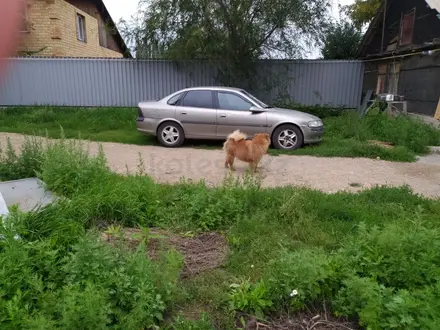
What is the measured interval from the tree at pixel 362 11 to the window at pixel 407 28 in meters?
5.43

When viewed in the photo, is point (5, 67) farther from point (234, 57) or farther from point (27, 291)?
point (234, 57)

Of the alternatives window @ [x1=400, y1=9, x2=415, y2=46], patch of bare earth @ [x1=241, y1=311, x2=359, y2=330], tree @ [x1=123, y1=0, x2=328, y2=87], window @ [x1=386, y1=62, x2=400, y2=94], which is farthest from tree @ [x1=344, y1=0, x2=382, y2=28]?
patch of bare earth @ [x1=241, y1=311, x2=359, y2=330]

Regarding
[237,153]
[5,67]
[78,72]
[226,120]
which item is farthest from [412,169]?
[78,72]

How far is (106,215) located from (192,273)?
4.66 ft

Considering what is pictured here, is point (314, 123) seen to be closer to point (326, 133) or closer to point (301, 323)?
point (326, 133)

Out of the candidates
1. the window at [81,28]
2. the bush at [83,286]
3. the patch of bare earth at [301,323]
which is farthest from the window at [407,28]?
the window at [81,28]

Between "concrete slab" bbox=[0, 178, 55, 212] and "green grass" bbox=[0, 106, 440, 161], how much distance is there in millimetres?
1736

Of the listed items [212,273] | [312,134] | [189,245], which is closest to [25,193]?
[189,245]

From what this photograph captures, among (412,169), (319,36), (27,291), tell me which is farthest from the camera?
(319,36)

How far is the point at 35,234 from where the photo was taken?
124 inches

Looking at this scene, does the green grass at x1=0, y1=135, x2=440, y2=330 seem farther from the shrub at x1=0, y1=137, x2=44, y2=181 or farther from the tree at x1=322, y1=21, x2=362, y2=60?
the tree at x1=322, y1=21, x2=362, y2=60

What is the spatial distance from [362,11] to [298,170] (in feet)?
49.2

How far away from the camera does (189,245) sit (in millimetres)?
3518

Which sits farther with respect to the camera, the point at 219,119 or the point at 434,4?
the point at 434,4
